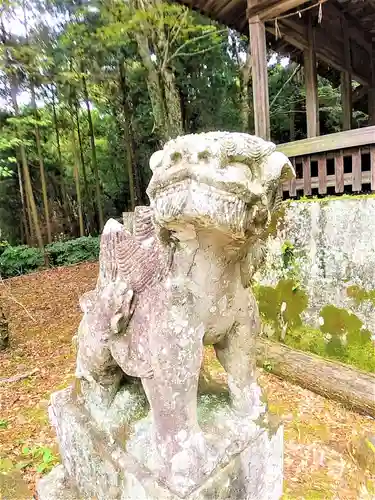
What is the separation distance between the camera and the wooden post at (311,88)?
4562mm

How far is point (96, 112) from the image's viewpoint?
46.7 ft

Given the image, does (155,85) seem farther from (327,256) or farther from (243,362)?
(243,362)

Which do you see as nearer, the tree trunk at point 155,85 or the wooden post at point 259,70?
the wooden post at point 259,70

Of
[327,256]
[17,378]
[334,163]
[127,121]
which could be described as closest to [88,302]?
[327,256]

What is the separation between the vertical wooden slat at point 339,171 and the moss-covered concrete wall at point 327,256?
0.56 meters

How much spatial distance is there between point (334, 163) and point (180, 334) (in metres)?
3.13

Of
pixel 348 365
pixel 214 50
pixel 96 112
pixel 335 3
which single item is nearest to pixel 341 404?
pixel 348 365

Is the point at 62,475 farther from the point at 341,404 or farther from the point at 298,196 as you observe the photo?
the point at 298,196

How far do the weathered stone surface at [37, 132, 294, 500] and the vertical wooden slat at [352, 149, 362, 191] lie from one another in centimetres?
271

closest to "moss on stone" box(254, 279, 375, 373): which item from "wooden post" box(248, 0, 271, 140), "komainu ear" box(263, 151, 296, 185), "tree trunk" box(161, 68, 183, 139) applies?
"wooden post" box(248, 0, 271, 140)

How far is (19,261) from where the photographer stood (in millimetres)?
10391

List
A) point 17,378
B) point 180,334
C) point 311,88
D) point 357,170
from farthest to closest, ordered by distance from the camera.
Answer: point 311,88, point 17,378, point 357,170, point 180,334

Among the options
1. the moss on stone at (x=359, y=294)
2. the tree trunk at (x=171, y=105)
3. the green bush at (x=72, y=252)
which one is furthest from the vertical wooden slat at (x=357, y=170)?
the green bush at (x=72, y=252)

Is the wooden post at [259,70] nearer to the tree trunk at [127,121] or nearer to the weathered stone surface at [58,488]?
the weathered stone surface at [58,488]
